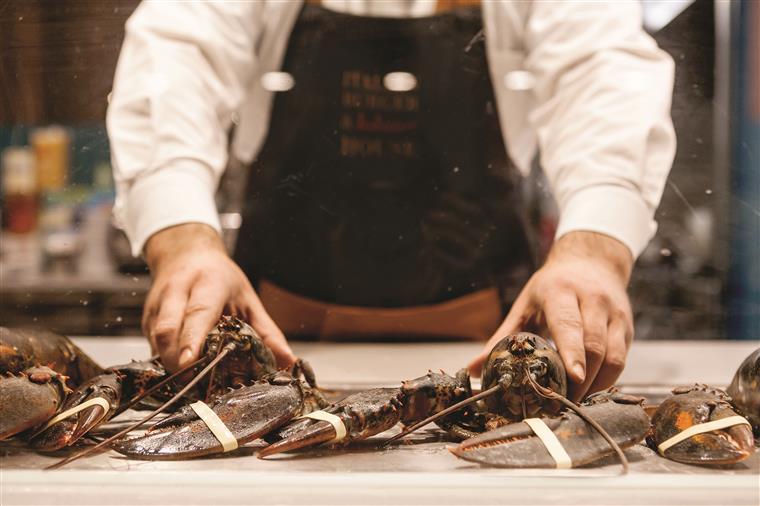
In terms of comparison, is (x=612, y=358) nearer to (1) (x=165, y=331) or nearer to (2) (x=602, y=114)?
(2) (x=602, y=114)

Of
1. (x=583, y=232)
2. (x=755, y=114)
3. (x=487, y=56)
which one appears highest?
(x=487, y=56)

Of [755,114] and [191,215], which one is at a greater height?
[755,114]

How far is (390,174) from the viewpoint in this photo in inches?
62.7

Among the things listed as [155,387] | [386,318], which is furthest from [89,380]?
[386,318]

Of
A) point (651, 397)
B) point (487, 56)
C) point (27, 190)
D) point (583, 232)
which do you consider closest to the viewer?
point (651, 397)

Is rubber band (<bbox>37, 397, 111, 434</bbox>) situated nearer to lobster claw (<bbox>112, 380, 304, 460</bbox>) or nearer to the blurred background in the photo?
lobster claw (<bbox>112, 380, 304, 460</bbox>)

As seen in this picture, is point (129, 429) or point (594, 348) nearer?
point (129, 429)

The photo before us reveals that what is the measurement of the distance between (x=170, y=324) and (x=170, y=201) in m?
0.37

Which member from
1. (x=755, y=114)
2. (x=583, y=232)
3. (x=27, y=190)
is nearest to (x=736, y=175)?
(x=755, y=114)

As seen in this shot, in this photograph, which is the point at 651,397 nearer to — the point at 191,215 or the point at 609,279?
the point at 609,279

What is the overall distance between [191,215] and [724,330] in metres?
1.37

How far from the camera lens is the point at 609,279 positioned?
1.33 m

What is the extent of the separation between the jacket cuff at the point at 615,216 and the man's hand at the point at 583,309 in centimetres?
2

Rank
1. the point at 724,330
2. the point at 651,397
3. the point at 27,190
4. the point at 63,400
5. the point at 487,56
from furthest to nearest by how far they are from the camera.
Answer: the point at 724,330
the point at 27,190
the point at 487,56
the point at 651,397
the point at 63,400
